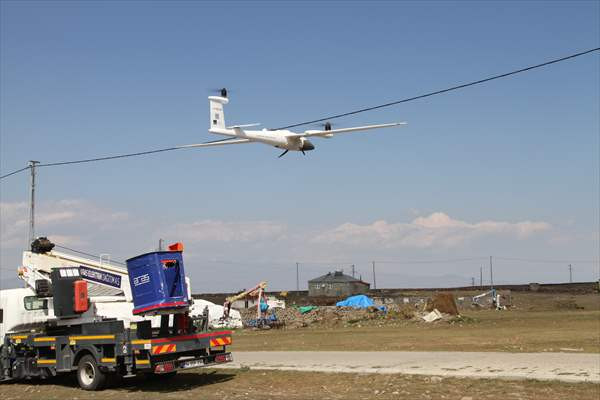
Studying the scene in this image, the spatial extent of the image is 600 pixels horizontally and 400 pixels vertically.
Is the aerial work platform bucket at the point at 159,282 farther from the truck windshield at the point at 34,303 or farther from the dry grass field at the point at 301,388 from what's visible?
the truck windshield at the point at 34,303

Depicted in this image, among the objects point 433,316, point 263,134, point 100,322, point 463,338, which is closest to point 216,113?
point 263,134

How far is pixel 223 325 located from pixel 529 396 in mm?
38150

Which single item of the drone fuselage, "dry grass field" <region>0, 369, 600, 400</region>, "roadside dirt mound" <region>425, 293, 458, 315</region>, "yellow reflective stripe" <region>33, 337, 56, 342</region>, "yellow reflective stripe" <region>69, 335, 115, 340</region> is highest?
the drone fuselage

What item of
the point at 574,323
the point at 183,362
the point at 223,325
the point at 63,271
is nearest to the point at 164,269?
the point at 183,362

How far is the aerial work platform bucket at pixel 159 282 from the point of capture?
16.5 metres

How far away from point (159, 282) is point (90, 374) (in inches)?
133

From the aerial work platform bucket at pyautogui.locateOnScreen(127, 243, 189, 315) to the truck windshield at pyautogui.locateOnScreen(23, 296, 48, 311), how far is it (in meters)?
4.07

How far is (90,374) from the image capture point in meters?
17.6

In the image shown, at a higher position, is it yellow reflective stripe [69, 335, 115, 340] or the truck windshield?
the truck windshield

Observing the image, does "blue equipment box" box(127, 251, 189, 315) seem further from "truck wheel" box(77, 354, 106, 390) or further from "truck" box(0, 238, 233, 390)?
"truck wheel" box(77, 354, 106, 390)

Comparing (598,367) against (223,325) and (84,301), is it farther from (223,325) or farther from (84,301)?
(223,325)

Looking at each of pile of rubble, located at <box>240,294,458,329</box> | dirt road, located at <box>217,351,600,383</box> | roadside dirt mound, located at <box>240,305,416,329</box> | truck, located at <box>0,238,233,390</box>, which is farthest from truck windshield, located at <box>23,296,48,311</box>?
roadside dirt mound, located at <box>240,305,416,329</box>

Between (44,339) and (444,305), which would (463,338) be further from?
(44,339)

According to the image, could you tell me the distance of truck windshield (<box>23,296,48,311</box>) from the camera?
64.3ft
